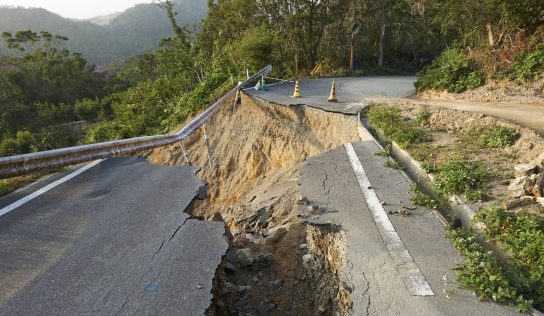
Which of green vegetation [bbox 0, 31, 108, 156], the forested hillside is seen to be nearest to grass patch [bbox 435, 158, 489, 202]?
green vegetation [bbox 0, 31, 108, 156]

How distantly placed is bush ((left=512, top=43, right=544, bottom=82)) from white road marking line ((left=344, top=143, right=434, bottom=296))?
7741mm

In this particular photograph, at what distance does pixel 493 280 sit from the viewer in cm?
296

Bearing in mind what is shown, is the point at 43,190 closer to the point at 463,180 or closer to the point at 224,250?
the point at 224,250

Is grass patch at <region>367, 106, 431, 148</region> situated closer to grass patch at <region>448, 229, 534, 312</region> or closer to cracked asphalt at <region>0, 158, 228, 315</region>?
grass patch at <region>448, 229, 534, 312</region>

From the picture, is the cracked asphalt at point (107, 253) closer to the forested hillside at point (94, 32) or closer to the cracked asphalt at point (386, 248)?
the cracked asphalt at point (386, 248)

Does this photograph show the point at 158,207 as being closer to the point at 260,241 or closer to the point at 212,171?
the point at 260,241

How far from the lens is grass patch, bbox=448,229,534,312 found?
2839 millimetres

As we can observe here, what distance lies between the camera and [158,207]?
4.46 meters

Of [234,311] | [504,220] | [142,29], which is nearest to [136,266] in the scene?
[234,311]

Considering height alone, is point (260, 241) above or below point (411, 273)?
below

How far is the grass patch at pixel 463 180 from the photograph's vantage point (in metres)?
4.65

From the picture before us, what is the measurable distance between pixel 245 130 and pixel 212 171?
5.89ft

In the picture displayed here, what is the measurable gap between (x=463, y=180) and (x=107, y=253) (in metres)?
4.70

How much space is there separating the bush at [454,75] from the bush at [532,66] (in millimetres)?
1060
